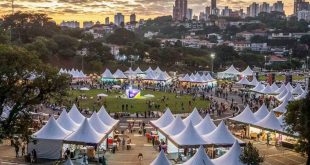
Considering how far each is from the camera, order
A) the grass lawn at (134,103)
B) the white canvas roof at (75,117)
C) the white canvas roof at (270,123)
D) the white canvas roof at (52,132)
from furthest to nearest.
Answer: the grass lawn at (134,103) → the white canvas roof at (270,123) → the white canvas roof at (75,117) → the white canvas roof at (52,132)

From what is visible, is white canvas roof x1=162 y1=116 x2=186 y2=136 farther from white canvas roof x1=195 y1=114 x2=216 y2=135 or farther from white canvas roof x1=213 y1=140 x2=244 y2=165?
white canvas roof x1=213 y1=140 x2=244 y2=165

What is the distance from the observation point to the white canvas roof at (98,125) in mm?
29991

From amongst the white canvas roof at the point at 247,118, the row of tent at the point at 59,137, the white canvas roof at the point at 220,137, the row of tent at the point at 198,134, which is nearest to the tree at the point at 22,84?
the row of tent at the point at 59,137

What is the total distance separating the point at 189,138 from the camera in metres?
27.4

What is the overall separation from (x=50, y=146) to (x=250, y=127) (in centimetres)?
1568

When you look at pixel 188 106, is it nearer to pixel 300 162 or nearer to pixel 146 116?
pixel 146 116

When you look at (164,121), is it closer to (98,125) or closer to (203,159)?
(98,125)

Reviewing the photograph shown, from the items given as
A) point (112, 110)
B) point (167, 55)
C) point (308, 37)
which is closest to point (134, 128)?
point (112, 110)

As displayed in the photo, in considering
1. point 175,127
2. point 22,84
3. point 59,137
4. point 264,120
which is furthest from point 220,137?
point 22,84

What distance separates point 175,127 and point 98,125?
5.19 m

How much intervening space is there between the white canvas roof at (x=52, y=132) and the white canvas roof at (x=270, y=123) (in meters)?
14.4

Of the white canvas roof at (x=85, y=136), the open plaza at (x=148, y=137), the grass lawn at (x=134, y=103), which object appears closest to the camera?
the open plaza at (x=148, y=137)

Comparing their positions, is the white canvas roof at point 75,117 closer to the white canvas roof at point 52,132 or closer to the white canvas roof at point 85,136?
the white canvas roof at point 52,132

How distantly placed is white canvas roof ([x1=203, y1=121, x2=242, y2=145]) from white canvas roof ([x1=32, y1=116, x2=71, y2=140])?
8741 mm
